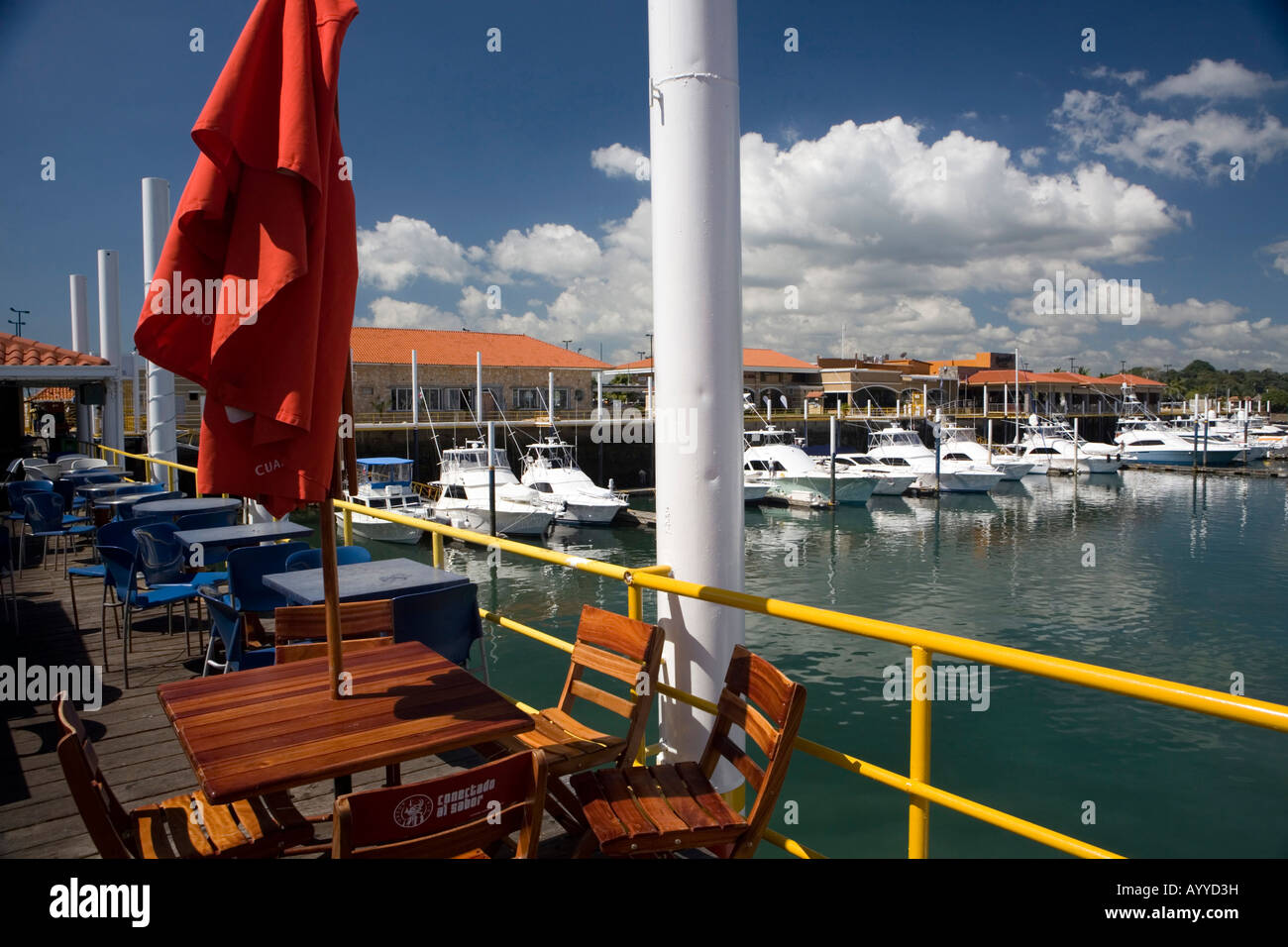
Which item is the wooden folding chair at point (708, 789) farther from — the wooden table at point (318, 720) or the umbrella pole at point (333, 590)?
the umbrella pole at point (333, 590)

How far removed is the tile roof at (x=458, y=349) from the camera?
45594 mm

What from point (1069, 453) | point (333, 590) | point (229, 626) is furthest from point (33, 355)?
point (1069, 453)

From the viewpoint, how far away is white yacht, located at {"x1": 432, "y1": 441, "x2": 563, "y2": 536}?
26125 millimetres

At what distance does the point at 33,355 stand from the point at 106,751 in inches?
441

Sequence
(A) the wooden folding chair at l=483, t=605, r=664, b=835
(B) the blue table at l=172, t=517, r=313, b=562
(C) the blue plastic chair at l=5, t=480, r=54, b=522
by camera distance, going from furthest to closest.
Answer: (C) the blue plastic chair at l=5, t=480, r=54, b=522 → (B) the blue table at l=172, t=517, r=313, b=562 → (A) the wooden folding chair at l=483, t=605, r=664, b=835

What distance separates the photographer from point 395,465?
2758cm

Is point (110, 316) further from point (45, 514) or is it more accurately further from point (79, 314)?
point (45, 514)

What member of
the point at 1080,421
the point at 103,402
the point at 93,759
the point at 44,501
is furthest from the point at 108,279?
the point at 1080,421

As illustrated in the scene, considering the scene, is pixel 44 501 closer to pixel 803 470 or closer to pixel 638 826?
pixel 638 826

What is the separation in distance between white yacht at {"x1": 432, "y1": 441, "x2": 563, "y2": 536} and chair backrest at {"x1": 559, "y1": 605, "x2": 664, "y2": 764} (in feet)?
74.9

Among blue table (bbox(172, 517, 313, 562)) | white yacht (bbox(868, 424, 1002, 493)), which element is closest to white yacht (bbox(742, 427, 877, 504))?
white yacht (bbox(868, 424, 1002, 493))

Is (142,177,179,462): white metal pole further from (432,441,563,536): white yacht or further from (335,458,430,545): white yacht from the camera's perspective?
(432,441,563,536): white yacht
